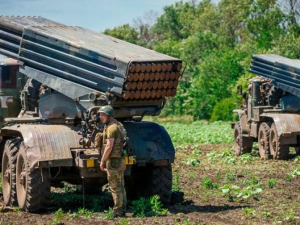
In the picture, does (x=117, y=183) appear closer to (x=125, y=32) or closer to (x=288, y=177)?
(x=288, y=177)

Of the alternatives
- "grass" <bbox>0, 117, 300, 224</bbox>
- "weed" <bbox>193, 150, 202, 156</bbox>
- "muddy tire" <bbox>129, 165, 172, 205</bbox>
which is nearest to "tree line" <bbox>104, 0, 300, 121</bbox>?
"weed" <bbox>193, 150, 202, 156</bbox>

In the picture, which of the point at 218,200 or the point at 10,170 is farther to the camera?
the point at 218,200

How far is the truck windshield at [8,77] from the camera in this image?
60.1 ft

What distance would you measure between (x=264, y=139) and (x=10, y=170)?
12124 mm

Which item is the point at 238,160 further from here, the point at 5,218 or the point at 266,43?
the point at 266,43

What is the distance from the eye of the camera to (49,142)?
49.7ft

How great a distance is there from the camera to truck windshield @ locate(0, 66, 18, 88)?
18328mm

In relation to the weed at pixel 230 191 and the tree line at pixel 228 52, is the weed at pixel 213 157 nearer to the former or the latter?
the weed at pixel 230 191

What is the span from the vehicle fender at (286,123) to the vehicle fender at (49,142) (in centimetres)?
1072

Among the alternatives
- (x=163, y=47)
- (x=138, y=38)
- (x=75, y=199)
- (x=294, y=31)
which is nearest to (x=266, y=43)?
(x=294, y=31)

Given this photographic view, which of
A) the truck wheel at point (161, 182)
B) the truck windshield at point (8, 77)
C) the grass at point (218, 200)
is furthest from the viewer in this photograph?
the truck windshield at point (8, 77)

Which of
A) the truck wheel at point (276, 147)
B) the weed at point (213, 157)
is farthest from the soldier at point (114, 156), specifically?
the weed at point (213, 157)

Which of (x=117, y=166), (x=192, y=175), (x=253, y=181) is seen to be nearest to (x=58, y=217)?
(x=117, y=166)

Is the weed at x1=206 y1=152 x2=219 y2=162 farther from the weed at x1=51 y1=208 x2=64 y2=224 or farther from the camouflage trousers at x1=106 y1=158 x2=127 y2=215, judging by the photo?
the weed at x1=51 y1=208 x2=64 y2=224
